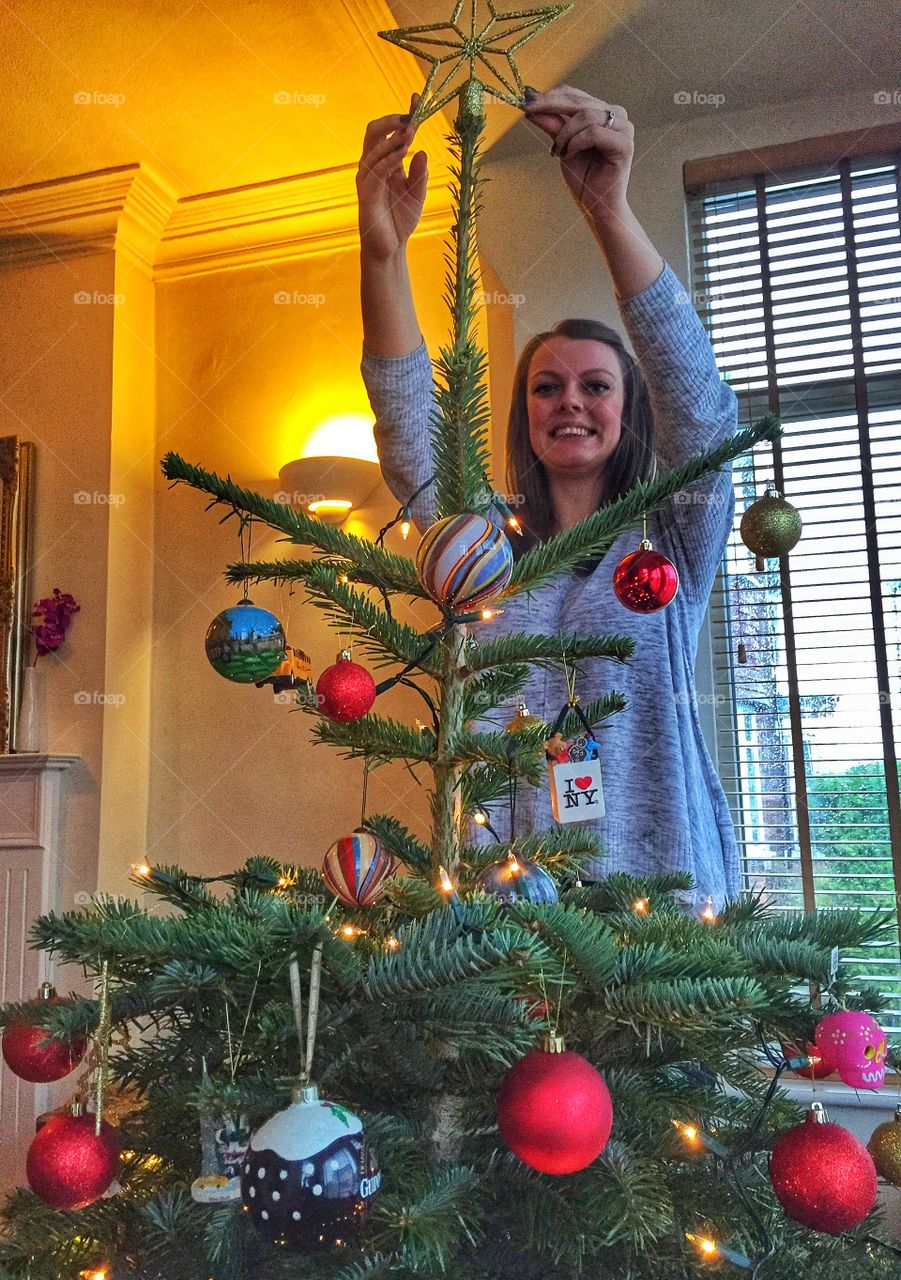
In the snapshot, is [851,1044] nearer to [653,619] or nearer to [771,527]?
[653,619]

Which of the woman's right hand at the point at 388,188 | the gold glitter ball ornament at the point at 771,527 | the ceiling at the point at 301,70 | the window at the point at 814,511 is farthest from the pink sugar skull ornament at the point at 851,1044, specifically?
the ceiling at the point at 301,70

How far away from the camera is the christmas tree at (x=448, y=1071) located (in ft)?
1.40

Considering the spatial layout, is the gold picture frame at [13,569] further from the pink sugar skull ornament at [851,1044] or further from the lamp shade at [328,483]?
the pink sugar skull ornament at [851,1044]

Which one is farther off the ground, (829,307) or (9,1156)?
(829,307)

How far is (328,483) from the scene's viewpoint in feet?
8.70

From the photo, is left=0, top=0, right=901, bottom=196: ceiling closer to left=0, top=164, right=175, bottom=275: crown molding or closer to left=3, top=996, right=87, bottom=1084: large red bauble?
left=0, top=164, right=175, bottom=275: crown molding

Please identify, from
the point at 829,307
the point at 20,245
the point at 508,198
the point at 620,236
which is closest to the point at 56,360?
the point at 20,245

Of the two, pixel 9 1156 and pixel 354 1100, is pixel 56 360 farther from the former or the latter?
pixel 354 1100

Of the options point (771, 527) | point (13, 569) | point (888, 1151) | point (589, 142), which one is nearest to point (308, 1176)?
point (888, 1151)

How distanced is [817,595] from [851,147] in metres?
0.97

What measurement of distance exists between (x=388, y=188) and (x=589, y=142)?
0.17 metres

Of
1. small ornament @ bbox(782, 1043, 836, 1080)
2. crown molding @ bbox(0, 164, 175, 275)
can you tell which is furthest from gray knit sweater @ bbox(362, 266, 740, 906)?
crown molding @ bbox(0, 164, 175, 275)

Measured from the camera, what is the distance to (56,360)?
2.92 meters

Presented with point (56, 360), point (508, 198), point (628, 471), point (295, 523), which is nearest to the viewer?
point (295, 523)
